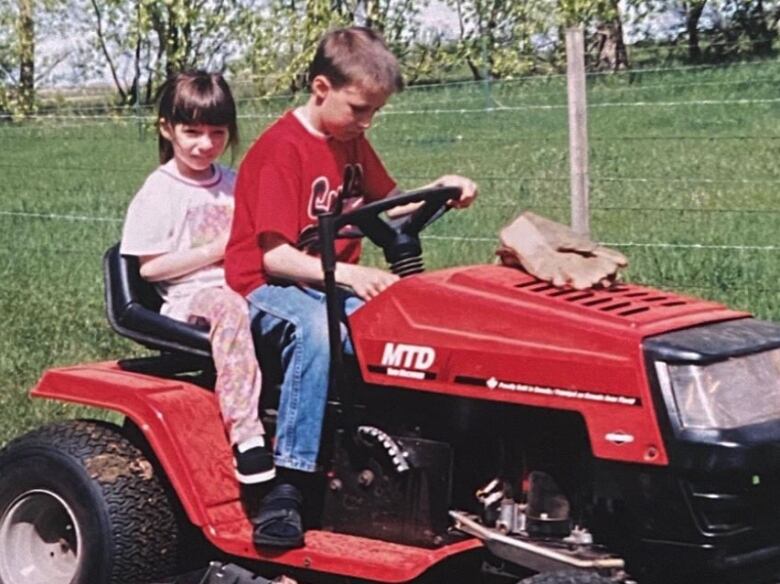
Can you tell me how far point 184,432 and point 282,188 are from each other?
0.73 metres

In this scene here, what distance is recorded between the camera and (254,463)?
4418mm

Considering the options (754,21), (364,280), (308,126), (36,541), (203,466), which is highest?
(308,126)

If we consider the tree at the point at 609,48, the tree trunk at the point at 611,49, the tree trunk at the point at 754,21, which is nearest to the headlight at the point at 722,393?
the tree at the point at 609,48

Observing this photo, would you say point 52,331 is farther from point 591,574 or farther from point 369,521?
point 591,574

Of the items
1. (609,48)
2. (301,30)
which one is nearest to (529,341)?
(301,30)

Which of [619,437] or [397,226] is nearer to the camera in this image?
[619,437]

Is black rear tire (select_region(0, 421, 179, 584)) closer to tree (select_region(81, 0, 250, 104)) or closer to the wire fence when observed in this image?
tree (select_region(81, 0, 250, 104))

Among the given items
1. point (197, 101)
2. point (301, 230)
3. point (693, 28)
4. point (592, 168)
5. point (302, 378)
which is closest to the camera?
point (302, 378)

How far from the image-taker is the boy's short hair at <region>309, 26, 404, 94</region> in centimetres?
448

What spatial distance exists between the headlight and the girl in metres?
1.30

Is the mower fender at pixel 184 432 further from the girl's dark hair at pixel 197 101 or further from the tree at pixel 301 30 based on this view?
the tree at pixel 301 30

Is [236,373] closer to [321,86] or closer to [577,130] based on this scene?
[321,86]

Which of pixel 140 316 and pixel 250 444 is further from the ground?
pixel 140 316

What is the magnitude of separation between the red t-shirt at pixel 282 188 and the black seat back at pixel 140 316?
0.20 metres
